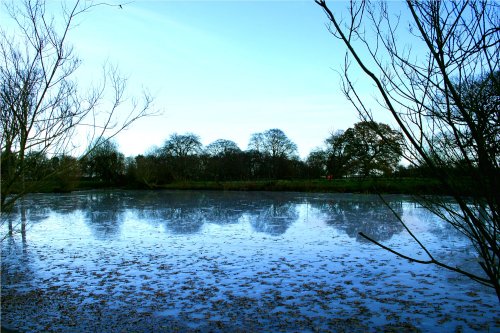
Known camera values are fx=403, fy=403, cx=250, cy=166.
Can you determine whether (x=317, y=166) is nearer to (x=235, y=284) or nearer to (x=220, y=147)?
(x=220, y=147)

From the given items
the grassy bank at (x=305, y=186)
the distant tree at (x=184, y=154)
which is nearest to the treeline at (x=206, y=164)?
the distant tree at (x=184, y=154)

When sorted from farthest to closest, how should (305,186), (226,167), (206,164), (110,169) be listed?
(206,164) < (226,167) < (110,169) < (305,186)

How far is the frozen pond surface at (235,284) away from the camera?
5.47 metres

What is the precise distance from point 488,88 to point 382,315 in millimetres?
4435

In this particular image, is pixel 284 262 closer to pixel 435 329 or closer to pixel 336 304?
pixel 336 304

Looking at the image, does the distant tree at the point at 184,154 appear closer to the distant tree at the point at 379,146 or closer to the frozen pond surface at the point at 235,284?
the frozen pond surface at the point at 235,284

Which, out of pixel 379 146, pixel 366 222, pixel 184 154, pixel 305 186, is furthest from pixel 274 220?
pixel 184 154

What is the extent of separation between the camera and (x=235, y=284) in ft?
24.2

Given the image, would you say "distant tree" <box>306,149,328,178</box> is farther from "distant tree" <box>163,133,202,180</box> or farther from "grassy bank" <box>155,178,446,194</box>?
"distant tree" <box>163,133,202,180</box>

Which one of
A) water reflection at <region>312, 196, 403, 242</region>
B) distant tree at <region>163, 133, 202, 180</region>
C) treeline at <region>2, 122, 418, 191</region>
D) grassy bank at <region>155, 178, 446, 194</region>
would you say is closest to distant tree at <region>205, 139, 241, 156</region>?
treeline at <region>2, 122, 418, 191</region>

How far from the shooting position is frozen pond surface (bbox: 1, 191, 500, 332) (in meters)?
5.47

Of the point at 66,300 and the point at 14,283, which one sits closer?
the point at 66,300

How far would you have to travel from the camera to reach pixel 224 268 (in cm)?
866

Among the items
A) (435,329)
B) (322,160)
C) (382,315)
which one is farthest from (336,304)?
(322,160)
